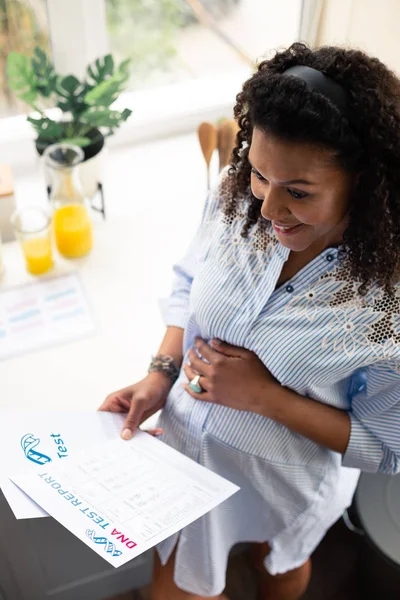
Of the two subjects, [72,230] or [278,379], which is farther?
[72,230]

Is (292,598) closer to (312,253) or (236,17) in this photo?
(312,253)

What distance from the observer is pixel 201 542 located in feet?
4.04

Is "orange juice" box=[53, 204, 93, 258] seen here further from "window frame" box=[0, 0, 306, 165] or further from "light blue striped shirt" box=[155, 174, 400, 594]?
"window frame" box=[0, 0, 306, 165]

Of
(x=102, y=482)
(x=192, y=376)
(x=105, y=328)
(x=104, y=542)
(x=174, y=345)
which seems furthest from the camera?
(x=105, y=328)

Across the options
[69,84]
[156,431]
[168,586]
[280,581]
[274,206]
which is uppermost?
[274,206]

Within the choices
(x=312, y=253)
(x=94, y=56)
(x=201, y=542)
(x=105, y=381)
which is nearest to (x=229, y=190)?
(x=312, y=253)

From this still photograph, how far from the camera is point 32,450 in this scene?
1095 millimetres

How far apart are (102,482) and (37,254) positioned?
23.4 inches

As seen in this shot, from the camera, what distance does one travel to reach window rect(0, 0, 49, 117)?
1706mm

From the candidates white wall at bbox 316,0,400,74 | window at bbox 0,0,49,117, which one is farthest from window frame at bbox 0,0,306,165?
white wall at bbox 316,0,400,74

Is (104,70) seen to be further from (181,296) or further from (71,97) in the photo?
(181,296)

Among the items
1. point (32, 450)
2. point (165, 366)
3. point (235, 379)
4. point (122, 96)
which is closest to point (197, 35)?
point (122, 96)

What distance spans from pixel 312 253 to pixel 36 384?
22.5 inches

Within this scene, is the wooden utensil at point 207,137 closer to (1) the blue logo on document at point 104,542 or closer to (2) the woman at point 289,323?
(2) the woman at point 289,323
